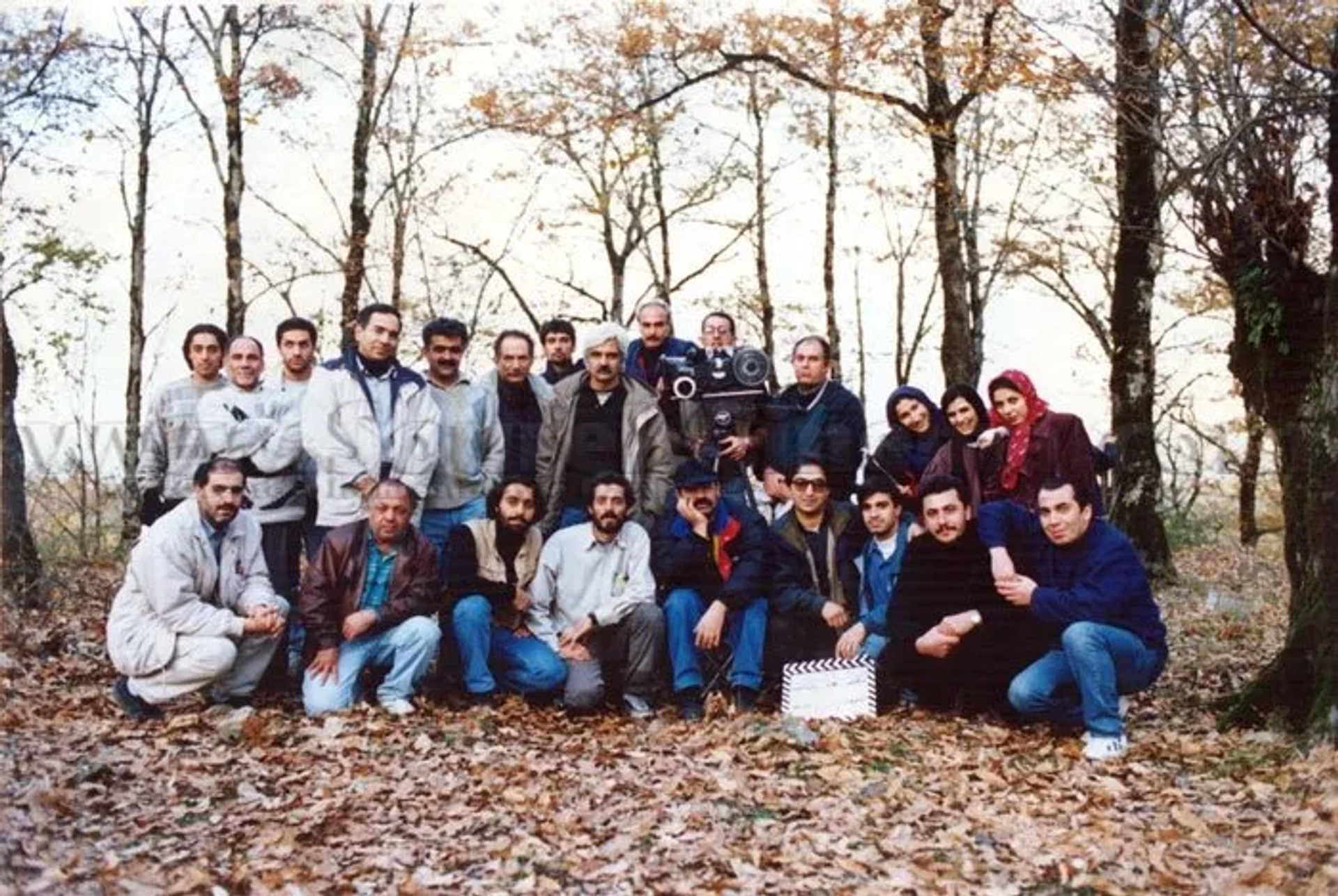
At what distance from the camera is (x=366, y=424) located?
213 inches

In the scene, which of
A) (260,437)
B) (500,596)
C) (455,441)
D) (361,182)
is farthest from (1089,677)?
(361,182)

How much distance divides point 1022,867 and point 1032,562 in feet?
5.56

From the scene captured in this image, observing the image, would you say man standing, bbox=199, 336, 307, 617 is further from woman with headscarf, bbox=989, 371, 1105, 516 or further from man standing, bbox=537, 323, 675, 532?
woman with headscarf, bbox=989, 371, 1105, 516

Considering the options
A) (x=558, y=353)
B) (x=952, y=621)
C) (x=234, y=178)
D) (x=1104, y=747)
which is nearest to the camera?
(x=1104, y=747)

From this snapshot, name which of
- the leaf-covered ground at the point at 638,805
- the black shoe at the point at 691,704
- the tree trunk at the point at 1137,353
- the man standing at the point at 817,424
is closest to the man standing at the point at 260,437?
the leaf-covered ground at the point at 638,805

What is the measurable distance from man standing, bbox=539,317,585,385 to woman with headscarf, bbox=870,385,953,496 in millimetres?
1445

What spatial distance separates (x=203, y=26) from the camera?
5.78 meters

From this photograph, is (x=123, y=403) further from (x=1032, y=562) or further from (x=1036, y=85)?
(x=1036, y=85)

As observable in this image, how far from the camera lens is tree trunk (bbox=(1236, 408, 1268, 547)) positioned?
8.94 metres

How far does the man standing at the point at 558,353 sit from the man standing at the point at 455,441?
41 centimetres

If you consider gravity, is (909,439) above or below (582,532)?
above

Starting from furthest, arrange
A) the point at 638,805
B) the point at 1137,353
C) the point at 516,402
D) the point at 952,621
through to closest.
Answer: the point at 1137,353, the point at 516,402, the point at 952,621, the point at 638,805

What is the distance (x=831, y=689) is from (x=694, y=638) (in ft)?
2.04

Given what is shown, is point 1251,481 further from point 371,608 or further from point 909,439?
point 371,608
